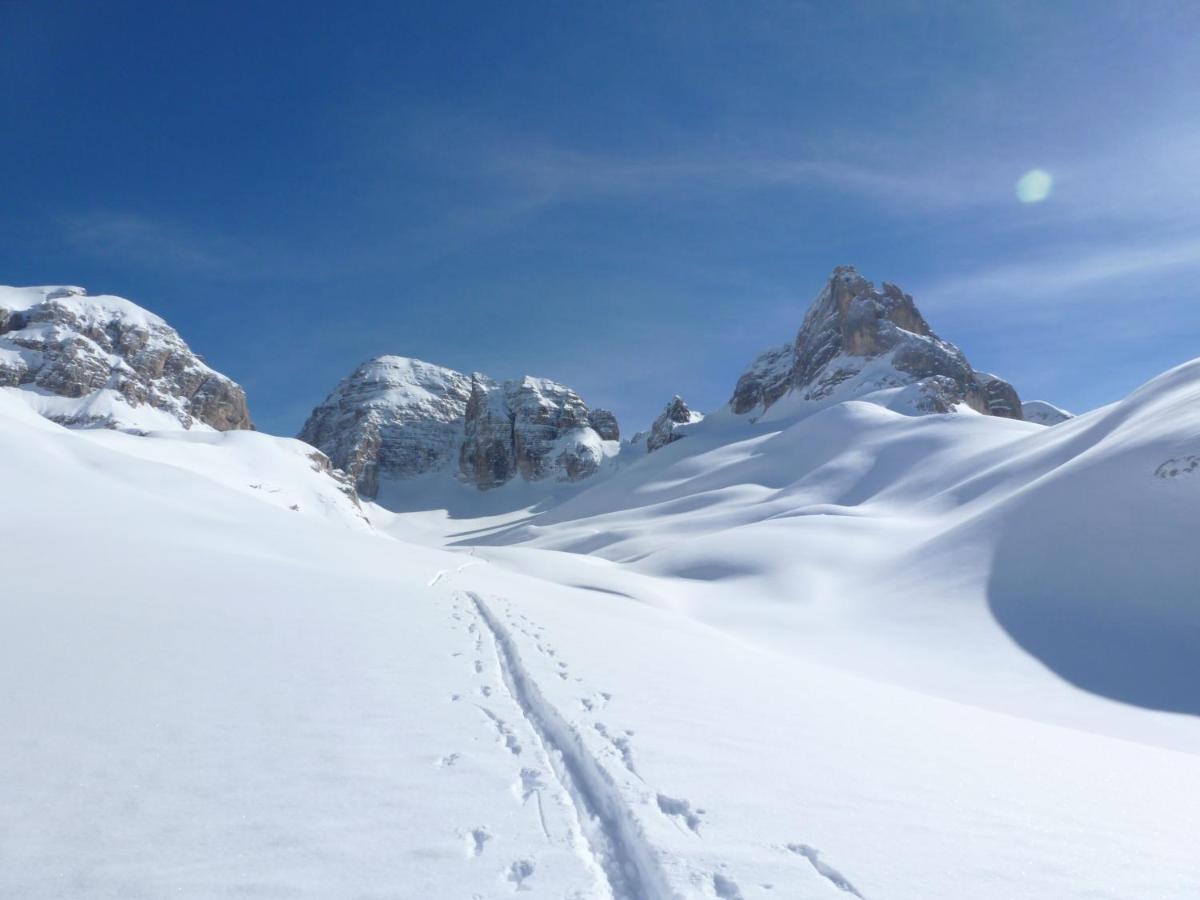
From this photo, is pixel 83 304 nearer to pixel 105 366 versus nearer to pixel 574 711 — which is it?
pixel 105 366

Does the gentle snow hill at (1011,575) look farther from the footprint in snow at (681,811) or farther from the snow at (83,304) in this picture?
Result: the snow at (83,304)

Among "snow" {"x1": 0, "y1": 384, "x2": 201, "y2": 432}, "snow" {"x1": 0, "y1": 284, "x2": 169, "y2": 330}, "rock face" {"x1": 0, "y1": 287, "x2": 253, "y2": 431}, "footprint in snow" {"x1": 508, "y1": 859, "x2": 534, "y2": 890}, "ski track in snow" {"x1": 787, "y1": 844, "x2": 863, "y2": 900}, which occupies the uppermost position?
"snow" {"x1": 0, "y1": 284, "x2": 169, "y2": 330}

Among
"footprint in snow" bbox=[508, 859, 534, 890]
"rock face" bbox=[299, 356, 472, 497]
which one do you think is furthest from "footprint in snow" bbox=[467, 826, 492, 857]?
"rock face" bbox=[299, 356, 472, 497]

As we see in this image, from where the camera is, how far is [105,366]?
99.6 meters

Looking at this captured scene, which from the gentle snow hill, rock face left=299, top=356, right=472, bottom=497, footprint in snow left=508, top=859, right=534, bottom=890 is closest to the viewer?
footprint in snow left=508, top=859, right=534, bottom=890

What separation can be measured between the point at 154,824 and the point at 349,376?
19122cm

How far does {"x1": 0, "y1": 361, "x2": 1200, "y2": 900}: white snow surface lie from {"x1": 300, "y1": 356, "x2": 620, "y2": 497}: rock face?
13238 centimetres

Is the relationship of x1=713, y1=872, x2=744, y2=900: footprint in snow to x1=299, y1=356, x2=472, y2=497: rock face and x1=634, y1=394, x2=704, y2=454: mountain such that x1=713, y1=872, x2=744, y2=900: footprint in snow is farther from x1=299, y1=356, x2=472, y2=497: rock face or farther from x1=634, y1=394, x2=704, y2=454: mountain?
x1=299, y1=356, x2=472, y2=497: rock face

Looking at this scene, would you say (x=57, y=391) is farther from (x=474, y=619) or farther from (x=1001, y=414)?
(x=1001, y=414)

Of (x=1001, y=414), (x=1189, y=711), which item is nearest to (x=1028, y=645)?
(x=1189, y=711)

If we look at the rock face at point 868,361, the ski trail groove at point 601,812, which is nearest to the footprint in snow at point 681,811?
the ski trail groove at point 601,812

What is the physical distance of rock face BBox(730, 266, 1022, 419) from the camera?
10669cm

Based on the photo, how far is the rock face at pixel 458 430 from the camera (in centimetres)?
15488

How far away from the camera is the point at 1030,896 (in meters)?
3.89
